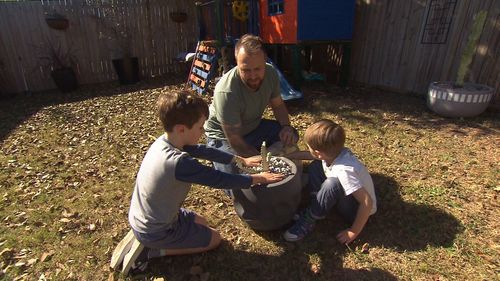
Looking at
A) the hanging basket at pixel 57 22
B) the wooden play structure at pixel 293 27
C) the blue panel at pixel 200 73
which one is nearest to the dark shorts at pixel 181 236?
the wooden play structure at pixel 293 27

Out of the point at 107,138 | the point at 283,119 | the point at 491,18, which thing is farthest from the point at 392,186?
the point at 107,138

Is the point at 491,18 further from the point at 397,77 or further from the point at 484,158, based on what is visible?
the point at 484,158

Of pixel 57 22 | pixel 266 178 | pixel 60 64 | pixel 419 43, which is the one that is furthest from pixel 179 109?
pixel 57 22

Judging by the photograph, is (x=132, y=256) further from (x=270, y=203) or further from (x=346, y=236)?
(x=346, y=236)

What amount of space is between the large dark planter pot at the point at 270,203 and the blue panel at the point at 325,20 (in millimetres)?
4867

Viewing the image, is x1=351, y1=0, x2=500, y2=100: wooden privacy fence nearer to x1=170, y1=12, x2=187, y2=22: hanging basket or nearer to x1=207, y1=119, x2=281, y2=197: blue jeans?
x1=207, y1=119, x2=281, y2=197: blue jeans

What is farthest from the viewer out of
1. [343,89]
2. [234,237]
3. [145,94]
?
[145,94]

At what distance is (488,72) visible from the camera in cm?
607

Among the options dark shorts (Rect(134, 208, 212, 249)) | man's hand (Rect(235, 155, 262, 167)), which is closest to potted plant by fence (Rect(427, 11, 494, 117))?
man's hand (Rect(235, 155, 262, 167))

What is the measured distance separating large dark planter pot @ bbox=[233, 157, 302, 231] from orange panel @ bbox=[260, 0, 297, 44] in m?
4.89

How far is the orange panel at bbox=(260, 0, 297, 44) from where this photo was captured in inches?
279

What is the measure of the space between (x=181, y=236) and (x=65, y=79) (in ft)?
30.3

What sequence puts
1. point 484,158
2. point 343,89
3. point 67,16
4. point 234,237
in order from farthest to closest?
point 67,16 → point 343,89 → point 484,158 → point 234,237

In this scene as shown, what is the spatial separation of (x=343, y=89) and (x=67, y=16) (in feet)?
30.2
